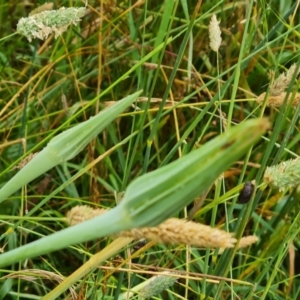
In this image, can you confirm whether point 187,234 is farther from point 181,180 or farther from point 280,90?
point 280,90

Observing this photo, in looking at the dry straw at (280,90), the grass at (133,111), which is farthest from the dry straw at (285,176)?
the grass at (133,111)

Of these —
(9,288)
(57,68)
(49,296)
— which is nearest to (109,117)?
(49,296)

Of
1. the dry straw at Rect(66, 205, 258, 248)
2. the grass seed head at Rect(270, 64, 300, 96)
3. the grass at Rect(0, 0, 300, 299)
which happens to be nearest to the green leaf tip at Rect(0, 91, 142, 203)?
the dry straw at Rect(66, 205, 258, 248)

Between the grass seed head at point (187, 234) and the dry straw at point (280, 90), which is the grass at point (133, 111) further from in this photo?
the grass seed head at point (187, 234)

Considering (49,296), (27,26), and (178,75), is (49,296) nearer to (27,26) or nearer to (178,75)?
(27,26)

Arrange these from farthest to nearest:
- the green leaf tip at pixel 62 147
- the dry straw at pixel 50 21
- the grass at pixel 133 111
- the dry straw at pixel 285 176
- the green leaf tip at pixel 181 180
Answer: the grass at pixel 133 111
the dry straw at pixel 50 21
the dry straw at pixel 285 176
the green leaf tip at pixel 62 147
the green leaf tip at pixel 181 180

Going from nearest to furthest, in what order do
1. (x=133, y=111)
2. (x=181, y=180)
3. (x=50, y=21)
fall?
1. (x=181, y=180)
2. (x=50, y=21)
3. (x=133, y=111)

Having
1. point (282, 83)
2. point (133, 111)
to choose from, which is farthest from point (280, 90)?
point (133, 111)

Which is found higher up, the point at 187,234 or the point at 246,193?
the point at 187,234
